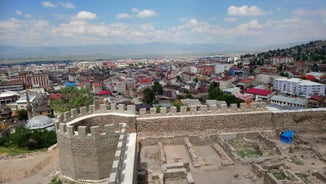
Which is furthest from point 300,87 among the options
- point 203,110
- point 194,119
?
point 194,119

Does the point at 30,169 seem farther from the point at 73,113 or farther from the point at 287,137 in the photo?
the point at 287,137

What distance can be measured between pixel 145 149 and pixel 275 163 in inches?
249

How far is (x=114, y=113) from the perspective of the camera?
510 inches

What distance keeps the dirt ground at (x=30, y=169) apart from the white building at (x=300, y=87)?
201 feet

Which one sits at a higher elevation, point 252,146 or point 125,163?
point 125,163

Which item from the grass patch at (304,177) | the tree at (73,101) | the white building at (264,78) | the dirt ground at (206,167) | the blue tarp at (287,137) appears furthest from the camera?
the white building at (264,78)

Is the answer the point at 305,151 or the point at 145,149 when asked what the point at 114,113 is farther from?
the point at 305,151

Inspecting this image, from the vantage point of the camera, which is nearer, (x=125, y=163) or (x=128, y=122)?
(x=125, y=163)

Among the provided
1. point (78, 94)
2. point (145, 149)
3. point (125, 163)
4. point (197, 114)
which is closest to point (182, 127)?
point (197, 114)

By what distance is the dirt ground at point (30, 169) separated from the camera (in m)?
12.2

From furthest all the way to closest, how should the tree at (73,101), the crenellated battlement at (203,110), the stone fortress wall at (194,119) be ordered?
1. the tree at (73,101)
2. the crenellated battlement at (203,110)
3. the stone fortress wall at (194,119)

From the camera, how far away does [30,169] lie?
13.1 meters

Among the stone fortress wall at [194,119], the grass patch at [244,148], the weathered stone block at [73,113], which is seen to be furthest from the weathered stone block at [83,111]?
the grass patch at [244,148]

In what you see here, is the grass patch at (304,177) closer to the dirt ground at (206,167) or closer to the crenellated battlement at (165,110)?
the dirt ground at (206,167)
